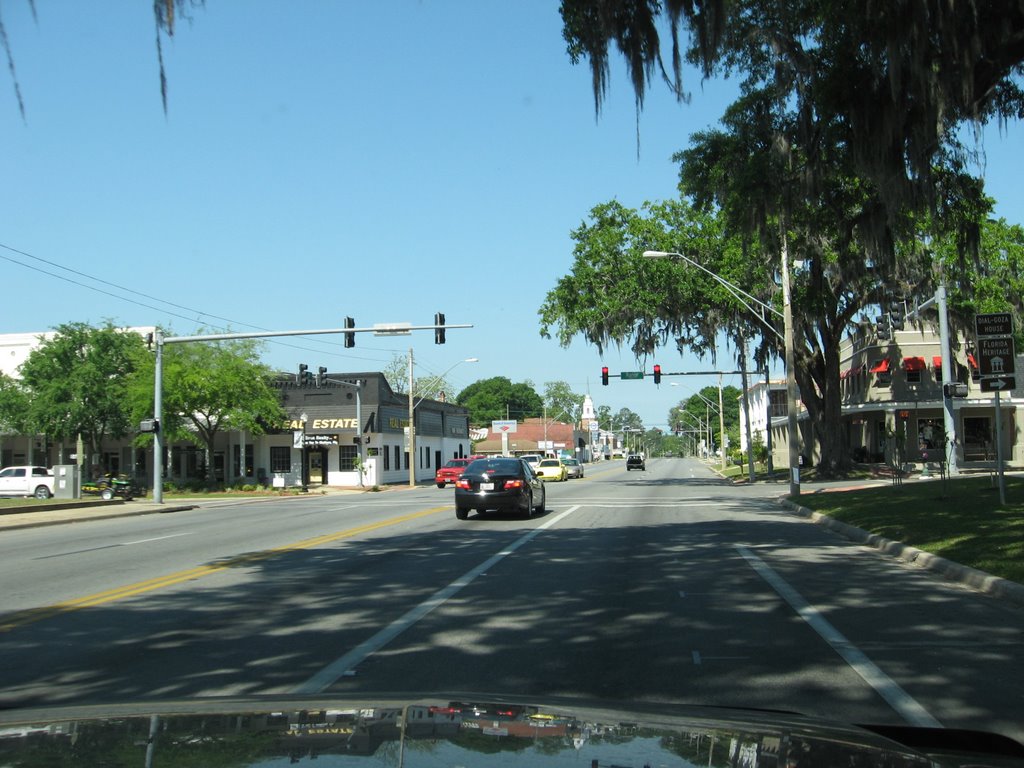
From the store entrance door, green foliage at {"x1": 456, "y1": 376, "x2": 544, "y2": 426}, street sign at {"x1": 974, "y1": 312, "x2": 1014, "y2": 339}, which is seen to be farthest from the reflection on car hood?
green foliage at {"x1": 456, "y1": 376, "x2": 544, "y2": 426}

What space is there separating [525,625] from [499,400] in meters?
161

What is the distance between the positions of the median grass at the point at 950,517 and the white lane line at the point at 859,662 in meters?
2.54

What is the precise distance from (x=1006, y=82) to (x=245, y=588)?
14.0 meters

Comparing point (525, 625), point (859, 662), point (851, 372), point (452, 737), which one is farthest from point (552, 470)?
point (452, 737)

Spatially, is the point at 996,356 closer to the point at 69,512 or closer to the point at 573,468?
the point at 69,512

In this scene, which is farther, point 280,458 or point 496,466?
point 280,458

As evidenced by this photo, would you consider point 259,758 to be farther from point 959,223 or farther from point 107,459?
point 107,459

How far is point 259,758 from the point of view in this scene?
310 cm

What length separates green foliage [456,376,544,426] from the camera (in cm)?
16838

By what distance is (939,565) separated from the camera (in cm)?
1244

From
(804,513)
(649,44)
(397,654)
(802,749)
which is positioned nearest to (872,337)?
(804,513)

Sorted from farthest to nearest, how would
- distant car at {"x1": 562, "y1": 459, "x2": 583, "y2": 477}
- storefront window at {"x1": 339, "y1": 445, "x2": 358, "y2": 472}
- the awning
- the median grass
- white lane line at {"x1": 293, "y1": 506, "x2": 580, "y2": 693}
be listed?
distant car at {"x1": 562, "y1": 459, "x2": 583, "y2": 477}, storefront window at {"x1": 339, "y1": 445, "x2": 358, "y2": 472}, the awning, the median grass, white lane line at {"x1": 293, "y1": 506, "x2": 580, "y2": 693}

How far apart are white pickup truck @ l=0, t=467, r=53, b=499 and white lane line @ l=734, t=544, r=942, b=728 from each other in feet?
129

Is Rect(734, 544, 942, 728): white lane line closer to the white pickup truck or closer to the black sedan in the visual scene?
the black sedan
